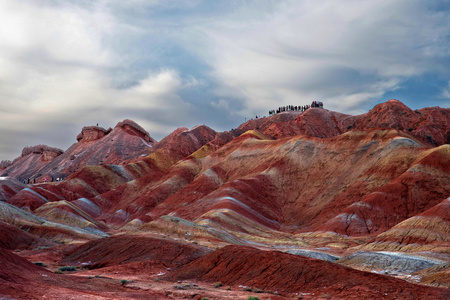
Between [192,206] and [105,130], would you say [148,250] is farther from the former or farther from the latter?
[105,130]

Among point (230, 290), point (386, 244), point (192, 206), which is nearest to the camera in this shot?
point (230, 290)

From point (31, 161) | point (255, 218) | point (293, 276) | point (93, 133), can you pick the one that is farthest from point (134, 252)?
point (31, 161)

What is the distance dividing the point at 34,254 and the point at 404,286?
39022mm

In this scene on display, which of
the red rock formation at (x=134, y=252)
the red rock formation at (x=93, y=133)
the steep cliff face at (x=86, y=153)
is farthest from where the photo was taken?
the red rock formation at (x=93, y=133)

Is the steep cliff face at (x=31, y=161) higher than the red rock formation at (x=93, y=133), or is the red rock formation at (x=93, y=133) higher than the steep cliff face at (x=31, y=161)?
the red rock formation at (x=93, y=133)

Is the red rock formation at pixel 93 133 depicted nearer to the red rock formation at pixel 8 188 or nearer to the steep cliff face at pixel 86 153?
the steep cliff face at pixel 86 153

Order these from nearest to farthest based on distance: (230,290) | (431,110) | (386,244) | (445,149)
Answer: (230,290), (386,244), (445,149), (431,110)

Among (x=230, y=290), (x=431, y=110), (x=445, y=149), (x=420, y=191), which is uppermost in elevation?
(x=431, y=110)

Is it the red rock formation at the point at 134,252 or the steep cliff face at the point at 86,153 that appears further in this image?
the steep cliff face at the point at 86,153

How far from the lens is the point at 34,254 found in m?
50.3

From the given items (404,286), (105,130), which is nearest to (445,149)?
(404,286)

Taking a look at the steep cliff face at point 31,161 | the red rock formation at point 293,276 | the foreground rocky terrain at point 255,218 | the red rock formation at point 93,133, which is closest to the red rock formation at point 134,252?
the foreground rocky terrain at point 255,218

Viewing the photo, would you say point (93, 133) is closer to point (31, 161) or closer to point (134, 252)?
point (31, 161)

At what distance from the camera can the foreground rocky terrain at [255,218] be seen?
96.0 ft
